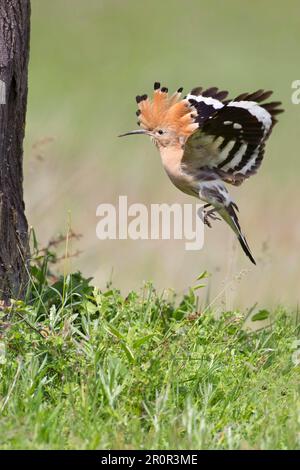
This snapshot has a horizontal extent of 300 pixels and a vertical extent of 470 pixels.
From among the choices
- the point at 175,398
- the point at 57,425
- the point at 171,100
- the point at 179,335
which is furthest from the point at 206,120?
the point at 57,425

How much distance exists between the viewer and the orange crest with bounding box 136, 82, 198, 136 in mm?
6332

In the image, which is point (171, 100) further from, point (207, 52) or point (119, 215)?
point (207, 52)

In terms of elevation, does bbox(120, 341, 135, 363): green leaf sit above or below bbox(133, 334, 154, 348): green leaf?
below

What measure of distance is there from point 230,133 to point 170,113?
43cm

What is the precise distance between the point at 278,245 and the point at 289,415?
18.5ft

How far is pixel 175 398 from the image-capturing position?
4.98 metres

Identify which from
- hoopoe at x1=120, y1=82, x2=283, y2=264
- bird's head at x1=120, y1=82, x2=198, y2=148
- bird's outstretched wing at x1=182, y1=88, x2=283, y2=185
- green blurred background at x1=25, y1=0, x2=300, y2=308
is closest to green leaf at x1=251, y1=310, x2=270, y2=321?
green blurred background at x1=25, y1=0, x2=300, y2=308

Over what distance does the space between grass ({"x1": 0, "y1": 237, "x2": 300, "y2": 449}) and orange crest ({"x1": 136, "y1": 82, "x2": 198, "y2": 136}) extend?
100 centimetres

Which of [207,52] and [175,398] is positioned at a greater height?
[207,52]

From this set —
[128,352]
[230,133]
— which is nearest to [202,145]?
[230,133]

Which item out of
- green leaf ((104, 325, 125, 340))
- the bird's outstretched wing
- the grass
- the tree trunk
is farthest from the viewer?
the bird's outstretched wing

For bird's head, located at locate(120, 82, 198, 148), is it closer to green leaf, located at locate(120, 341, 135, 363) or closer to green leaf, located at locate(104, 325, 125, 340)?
green leaf, located at locate(104, 325, 125, 340)

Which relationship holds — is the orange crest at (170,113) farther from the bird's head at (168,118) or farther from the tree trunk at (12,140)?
the tree trunk at (12,140)

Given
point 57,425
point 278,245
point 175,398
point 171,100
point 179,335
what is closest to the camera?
point 57,425
